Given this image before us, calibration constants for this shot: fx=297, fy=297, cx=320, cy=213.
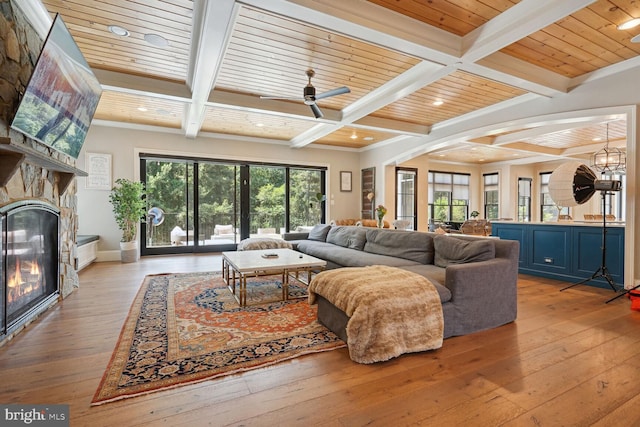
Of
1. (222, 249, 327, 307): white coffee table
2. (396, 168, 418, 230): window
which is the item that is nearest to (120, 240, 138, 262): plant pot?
(222, 249, 327, 307): white coffee table

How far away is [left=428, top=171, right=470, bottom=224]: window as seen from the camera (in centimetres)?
1063

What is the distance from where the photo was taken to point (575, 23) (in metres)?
2.90

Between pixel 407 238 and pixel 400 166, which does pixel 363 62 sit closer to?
pixel 407 238

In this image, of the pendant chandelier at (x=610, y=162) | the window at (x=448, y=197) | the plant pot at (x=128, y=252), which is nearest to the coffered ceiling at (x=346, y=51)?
the pendant chandelier at (x=610, y=162)

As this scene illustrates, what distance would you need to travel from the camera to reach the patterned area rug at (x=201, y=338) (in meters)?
1.90

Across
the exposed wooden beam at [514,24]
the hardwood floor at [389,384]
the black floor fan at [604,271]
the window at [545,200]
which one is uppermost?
the exposed wooden beam at [514,24]

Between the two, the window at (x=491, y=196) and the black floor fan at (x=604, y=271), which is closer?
the black floor fan at (x=604, y=271)

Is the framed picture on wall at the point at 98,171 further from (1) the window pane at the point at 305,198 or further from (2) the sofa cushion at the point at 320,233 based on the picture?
(2) the sofa cushion at the point at 320,233

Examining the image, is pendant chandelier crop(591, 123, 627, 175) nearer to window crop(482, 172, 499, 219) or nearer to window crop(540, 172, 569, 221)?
window crop(482, 172, 499, 219)

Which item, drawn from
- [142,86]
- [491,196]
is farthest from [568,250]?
[491,196]

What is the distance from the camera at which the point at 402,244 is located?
3.83 metres

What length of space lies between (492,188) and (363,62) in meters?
9.44

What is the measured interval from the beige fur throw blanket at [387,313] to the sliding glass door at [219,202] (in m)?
4.51

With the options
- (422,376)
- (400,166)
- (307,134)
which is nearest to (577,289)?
(422,376)
